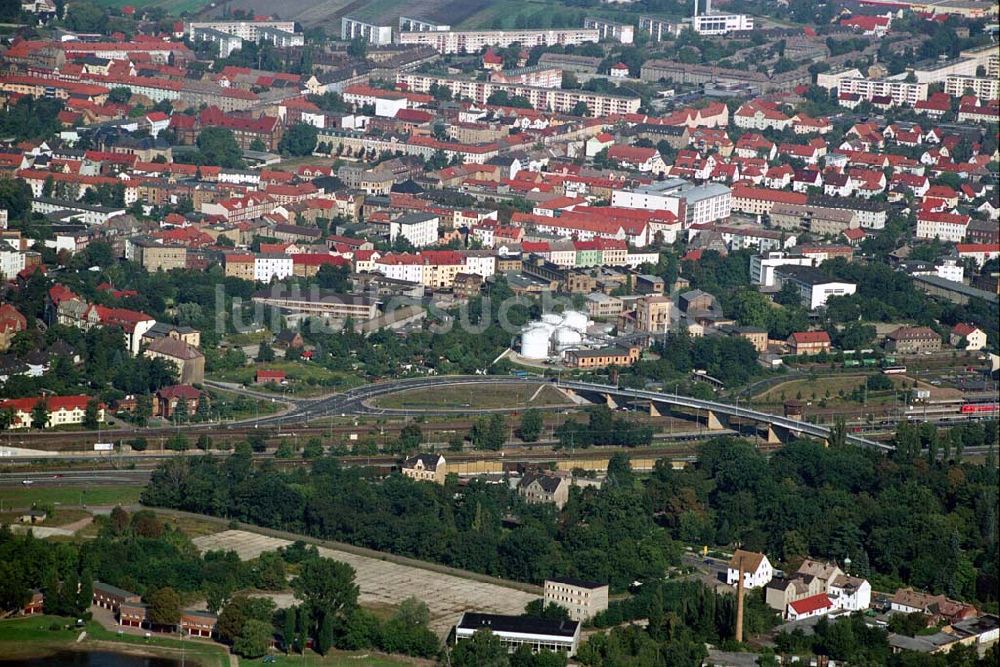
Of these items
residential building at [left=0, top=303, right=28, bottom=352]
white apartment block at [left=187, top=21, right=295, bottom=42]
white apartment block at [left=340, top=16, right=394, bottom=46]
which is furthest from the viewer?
white apartment block at [left=340, top=16, right=394, bottom=46]

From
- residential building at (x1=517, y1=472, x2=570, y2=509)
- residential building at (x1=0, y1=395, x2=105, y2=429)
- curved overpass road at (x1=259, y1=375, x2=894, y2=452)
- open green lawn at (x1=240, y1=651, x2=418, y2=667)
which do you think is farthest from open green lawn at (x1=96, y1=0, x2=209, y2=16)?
open green lawn at (x1=240, y1=651, x2=418, y2=667)

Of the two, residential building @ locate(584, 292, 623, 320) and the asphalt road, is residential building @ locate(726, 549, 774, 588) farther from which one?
residential building @ locate(584, 292, 623, 320)

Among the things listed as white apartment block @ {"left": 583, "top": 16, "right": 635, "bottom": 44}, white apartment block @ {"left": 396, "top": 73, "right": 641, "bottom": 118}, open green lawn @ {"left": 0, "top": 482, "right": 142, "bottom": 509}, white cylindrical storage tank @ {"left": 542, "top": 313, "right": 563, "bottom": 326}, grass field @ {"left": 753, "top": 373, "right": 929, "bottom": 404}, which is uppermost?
white apartment block @ {"left": 583, "top": 16, "right": 635, "bottom": 44}

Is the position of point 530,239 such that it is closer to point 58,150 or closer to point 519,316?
point 519,316

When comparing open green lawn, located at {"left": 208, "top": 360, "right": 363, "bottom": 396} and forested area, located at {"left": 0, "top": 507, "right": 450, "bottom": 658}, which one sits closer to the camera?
forested area, located at {"left": 0, "top": 507, "right": 450, "bottom": 658}

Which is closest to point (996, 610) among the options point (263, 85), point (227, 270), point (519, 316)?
point (519, 316)

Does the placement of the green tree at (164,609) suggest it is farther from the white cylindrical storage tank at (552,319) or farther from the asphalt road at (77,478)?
the white cylindrical storage tank at (552,319)
